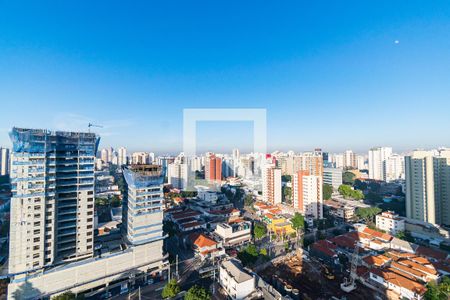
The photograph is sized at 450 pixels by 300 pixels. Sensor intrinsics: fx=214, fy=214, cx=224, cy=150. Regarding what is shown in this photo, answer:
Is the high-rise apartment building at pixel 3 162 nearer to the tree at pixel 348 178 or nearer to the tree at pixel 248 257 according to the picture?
the tree at pixel 248 257

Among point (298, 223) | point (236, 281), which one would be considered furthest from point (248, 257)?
point (298, 223)

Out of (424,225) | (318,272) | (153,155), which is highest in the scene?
(153,155)

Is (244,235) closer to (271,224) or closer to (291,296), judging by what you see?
(271,224)

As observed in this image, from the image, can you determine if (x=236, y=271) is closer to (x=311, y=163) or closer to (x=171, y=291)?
(x=171, y=291)

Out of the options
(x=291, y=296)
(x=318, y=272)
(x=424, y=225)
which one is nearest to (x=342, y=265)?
(x=318, y=272)

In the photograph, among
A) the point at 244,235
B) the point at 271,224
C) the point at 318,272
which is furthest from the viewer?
the point at 271,224

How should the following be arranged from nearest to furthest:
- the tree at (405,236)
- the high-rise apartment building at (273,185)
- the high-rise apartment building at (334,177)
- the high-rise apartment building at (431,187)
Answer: the tree at (405,236), the high-rise apartment building at (431,187), the high-rise apartment building at (273,185), the high-rise apartment building at (334,177)

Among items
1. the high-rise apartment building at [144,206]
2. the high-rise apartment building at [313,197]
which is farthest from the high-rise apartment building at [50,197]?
the high-rise apartment building at [313,197]
